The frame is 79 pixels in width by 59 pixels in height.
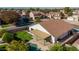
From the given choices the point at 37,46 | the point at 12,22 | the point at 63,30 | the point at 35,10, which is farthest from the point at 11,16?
the point at 63,30

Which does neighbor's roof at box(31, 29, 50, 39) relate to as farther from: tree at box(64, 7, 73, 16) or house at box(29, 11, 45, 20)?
tree at box(64, 7, 73, 16)

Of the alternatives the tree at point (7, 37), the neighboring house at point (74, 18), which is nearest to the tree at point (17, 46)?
the tree at point (7, 37)

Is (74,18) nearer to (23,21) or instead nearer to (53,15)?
(53,15)

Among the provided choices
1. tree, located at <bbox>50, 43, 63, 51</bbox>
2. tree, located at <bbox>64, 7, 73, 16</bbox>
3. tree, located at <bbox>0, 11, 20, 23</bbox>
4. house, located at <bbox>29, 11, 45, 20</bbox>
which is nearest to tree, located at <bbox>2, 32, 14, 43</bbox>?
tree, located at <bbox>0, 11, 20, 23</bbox>

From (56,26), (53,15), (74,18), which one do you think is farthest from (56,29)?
(74,18)

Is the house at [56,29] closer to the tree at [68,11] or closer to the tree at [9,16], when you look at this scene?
the tree at [68,11]
